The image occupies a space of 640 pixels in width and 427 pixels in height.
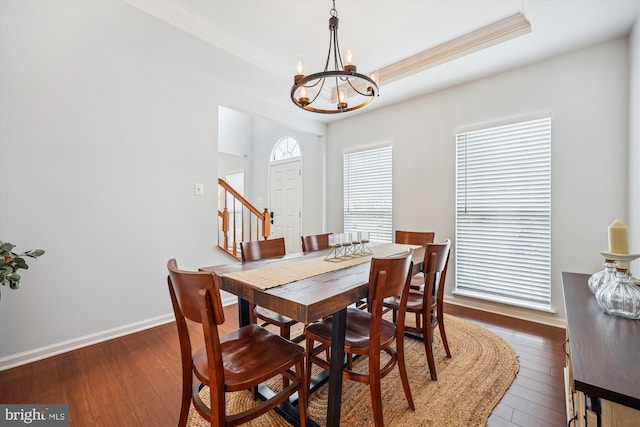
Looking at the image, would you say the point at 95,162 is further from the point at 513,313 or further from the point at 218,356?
the point at 513,313

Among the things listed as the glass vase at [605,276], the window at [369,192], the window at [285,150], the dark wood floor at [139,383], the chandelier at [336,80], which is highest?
the window at [285,150]

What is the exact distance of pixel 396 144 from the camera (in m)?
3.77

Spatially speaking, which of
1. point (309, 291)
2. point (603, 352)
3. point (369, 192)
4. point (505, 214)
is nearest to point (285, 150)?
point (369, 192)

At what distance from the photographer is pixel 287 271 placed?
1.62m

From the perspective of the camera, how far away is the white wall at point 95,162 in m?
2.01

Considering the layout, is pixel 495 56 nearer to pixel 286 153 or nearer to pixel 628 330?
pixel 628 330

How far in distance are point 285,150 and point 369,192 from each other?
2.23 meters

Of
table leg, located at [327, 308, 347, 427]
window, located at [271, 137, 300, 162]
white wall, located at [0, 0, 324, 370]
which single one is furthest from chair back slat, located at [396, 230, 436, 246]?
window, located at [271, 137, 300, 162]

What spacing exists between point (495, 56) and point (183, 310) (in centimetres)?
335

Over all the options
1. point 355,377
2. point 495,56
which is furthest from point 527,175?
point 355,377

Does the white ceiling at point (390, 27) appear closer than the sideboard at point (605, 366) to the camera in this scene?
No

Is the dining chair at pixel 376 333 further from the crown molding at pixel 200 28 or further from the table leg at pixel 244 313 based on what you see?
the crown molding at pixel 200 28

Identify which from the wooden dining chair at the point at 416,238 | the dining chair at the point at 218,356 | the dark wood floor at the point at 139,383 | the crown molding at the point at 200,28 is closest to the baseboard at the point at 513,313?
the dark wood floor at the point at 139,383

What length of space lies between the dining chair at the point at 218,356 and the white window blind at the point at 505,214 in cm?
263
